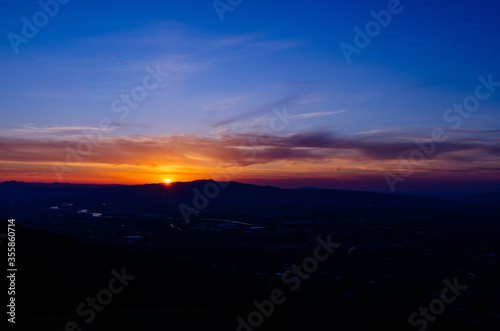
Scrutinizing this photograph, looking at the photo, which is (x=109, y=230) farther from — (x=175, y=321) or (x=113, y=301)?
(x=175, y=321)

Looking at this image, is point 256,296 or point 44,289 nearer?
point 44,289

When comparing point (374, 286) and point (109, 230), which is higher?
point (109, 230)

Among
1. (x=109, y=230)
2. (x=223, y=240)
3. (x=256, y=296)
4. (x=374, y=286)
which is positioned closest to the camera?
(x=256, y=296)

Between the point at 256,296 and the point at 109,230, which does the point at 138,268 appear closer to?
the point at 256,296

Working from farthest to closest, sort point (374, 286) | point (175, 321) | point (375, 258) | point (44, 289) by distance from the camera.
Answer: point (375, 258), point (374, 286), point (44, 289), point (175, 321)

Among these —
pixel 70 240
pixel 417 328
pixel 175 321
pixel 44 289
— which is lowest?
pixel 417 328

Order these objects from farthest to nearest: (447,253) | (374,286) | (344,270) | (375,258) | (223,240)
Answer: (223,240) < (447,253) < (375,258) < (344,270) < (374,286)

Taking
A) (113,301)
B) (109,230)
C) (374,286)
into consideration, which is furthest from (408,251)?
(109,230)

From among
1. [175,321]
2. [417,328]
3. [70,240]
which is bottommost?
[417,328]

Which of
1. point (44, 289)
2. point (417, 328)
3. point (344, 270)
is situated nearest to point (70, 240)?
point (44, 289)
